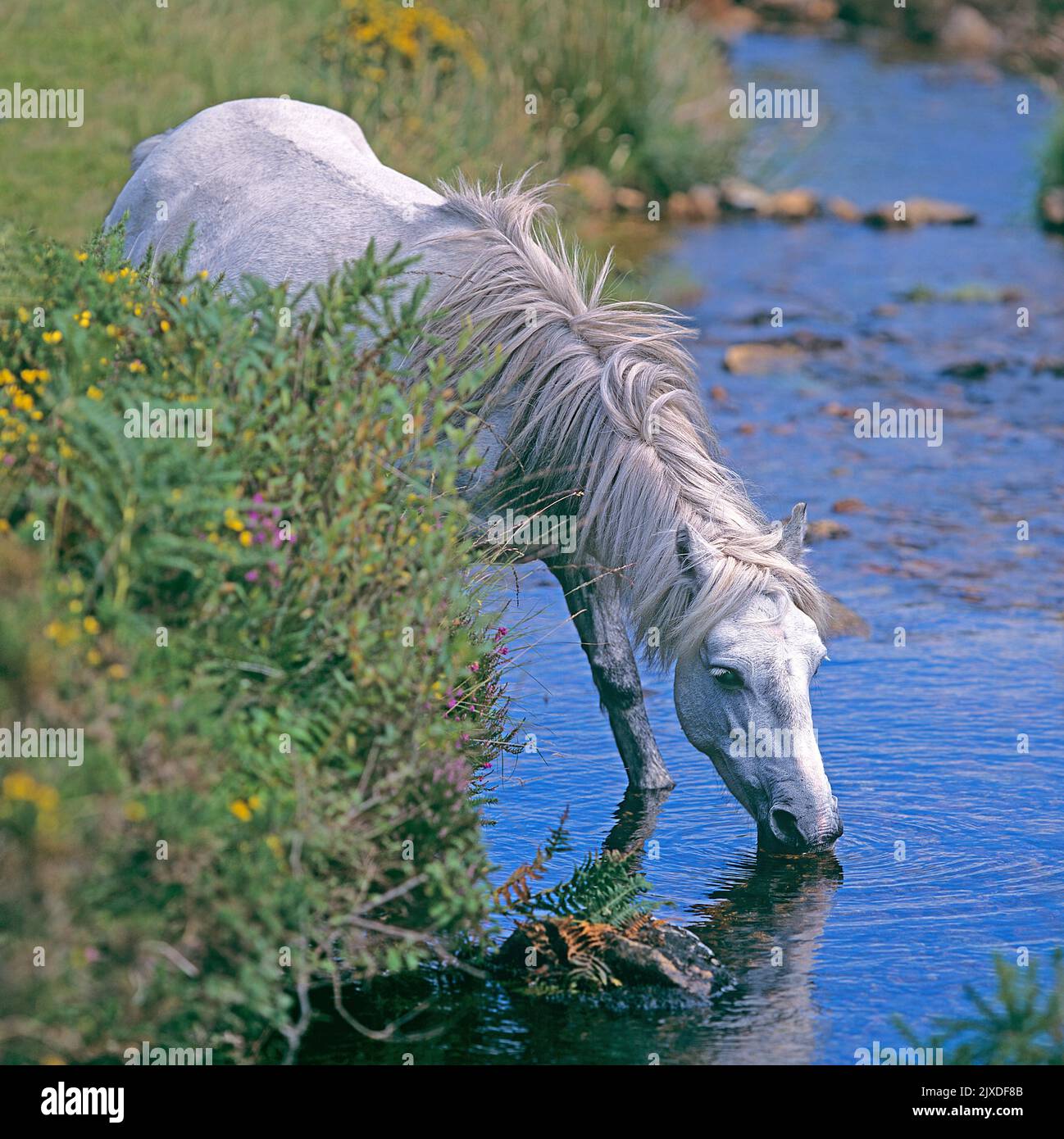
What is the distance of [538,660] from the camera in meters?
7.31

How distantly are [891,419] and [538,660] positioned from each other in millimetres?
4145

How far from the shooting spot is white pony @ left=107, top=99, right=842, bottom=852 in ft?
16.5

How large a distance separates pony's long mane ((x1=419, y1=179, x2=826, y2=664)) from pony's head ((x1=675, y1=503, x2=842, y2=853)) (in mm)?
24

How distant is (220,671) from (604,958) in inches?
56.2

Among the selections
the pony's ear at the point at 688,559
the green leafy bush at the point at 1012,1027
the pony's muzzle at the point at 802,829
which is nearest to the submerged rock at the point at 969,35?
the pony's ear at the point at 688,559

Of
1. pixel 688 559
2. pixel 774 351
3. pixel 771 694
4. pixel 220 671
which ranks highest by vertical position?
pixel 774 351

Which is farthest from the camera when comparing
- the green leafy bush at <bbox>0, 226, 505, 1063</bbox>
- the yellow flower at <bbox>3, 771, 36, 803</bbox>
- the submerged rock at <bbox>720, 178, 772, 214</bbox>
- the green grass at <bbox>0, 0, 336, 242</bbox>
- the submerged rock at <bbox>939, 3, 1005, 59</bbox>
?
the submerged rock at <bbox>939, 3, 1005, 59</bbox>

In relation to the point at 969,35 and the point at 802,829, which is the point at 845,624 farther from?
the point at 969,35

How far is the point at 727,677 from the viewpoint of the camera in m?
5.07

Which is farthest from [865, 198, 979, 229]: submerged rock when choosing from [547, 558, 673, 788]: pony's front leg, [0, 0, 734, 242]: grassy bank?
[547, 558, 673, 788]: pony's front leg

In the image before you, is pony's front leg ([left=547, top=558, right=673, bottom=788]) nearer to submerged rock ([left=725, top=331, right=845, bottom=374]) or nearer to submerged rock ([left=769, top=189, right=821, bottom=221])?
submerged rock ([left=725, top=331, right=845, bottom=374])

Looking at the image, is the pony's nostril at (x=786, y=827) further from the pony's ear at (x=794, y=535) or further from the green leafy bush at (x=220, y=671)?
the green leafy bush at (x=220, y=671)

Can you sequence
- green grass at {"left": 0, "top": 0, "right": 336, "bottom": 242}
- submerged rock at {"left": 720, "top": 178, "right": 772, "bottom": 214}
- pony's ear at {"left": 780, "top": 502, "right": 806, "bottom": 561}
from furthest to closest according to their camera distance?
submerged rock at {"left": 720, "top": 178, "right": 772, "bottom": 214} < green grass at {"left": 0, "top": 0, "right": 336, "bottom": 242} < pony's ear at {"left": 780, "top": 502, "right": 806, "bottom": 561}

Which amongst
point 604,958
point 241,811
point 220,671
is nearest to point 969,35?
point 604,958
